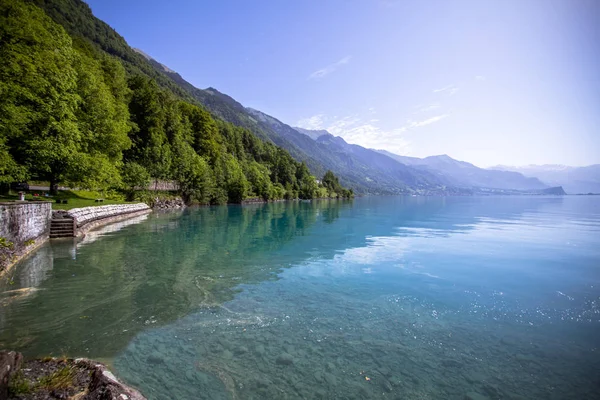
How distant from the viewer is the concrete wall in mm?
15763

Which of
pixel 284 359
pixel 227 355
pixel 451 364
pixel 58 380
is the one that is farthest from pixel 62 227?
pixel 451 364

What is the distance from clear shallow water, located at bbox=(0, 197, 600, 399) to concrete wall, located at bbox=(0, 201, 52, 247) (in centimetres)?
159

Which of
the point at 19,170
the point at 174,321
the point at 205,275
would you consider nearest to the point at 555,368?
the point at 174,321

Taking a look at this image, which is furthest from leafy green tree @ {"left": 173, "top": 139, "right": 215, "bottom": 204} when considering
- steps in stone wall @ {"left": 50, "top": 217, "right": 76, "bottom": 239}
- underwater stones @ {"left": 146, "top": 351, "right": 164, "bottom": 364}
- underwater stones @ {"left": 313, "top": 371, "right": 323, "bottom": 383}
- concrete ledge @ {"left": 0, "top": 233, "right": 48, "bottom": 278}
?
underwater stones @ {"left": 313, "top": 371, "right": 323, "bottom": 383}

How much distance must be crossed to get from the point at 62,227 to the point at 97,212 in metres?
10.3

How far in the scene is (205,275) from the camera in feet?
54.6

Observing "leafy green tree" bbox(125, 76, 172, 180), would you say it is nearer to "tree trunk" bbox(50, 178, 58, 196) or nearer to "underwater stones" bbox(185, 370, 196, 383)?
"tree trunk" bbox(50, 178, 58, 196)

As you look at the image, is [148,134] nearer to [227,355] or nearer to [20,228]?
[20,228]

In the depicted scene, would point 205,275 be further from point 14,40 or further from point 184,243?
point 14,40

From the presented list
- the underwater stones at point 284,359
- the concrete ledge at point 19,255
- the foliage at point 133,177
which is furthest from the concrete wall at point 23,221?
the foliage at point 133,177

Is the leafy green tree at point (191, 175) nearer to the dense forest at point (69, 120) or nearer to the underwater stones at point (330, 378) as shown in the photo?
the dense forest at point (69, 120)

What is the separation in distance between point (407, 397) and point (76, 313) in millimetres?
11460

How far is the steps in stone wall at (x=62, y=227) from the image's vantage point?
2608cm

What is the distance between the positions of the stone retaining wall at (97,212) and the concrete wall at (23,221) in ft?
13.0
